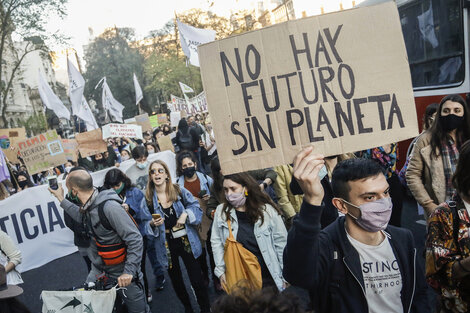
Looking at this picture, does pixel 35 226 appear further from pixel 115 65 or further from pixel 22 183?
pixel 115 65

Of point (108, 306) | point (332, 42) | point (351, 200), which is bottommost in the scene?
point (108, 306)

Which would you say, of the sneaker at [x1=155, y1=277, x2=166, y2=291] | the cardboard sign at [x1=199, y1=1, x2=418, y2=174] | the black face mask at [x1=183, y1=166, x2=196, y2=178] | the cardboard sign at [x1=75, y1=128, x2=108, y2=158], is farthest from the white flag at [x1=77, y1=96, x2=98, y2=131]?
the cardboard sign at [x1=199, y1=1, x2=418, y2=174]

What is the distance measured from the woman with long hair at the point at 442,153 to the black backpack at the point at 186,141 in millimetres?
7326

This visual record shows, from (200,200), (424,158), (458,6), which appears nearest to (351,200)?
(424,158)

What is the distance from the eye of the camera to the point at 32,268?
22.0ft

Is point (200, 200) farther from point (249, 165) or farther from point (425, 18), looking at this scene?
point (425, 18)

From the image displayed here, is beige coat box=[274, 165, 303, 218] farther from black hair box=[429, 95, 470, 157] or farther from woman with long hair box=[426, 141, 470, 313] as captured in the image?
woman with long hair box=[426, 141, 470, 313]

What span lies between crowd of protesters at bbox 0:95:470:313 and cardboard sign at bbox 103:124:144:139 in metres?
4.98

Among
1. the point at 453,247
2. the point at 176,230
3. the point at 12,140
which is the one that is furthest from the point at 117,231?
the point at 12,140

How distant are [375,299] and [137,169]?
5.63 m

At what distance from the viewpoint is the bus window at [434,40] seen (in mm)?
5148

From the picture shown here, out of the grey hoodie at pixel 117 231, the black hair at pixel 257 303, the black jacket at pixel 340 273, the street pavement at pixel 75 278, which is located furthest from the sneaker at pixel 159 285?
the black hair at pixel 257 303

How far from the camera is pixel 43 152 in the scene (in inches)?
313

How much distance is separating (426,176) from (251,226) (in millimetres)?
1735
